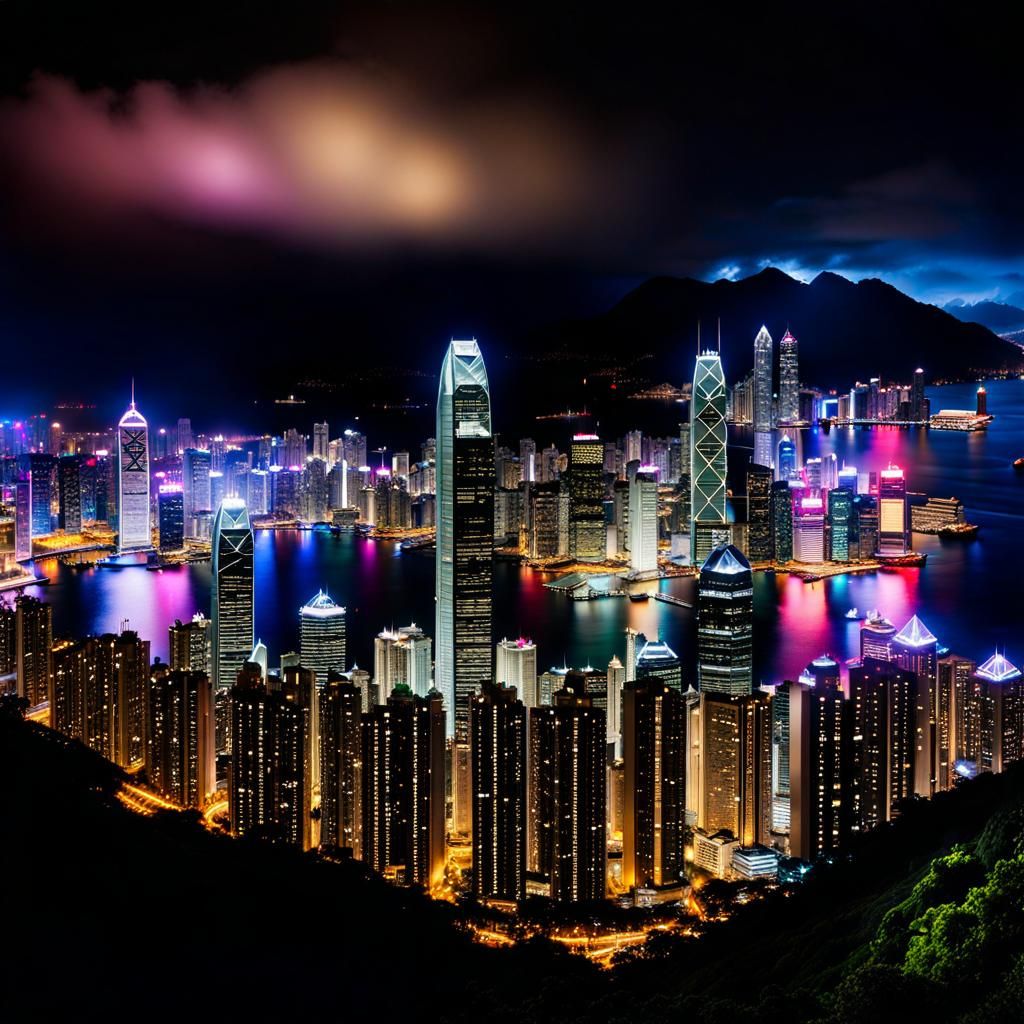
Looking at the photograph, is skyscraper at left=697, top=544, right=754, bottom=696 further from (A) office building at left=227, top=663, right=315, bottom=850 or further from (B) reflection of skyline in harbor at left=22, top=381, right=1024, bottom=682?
(A) office building at left=227, top=663, right=315, bottom=850

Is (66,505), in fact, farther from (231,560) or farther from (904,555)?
(904,555)

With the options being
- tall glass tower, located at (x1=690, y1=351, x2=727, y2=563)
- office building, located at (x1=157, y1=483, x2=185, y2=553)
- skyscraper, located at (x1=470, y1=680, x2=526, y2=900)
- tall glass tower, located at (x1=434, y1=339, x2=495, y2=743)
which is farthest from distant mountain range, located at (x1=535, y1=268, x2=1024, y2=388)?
skyscraper, located at (x1=470, y1=680, x2=526, y2=900)

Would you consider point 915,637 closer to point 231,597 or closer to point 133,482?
point 231,597

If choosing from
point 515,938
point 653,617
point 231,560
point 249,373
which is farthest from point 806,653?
point 249,373

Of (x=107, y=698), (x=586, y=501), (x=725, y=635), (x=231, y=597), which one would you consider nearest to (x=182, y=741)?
(x=107, y=698)

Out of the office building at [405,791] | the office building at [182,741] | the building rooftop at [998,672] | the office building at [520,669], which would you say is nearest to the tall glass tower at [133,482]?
the office building at [520,669]
